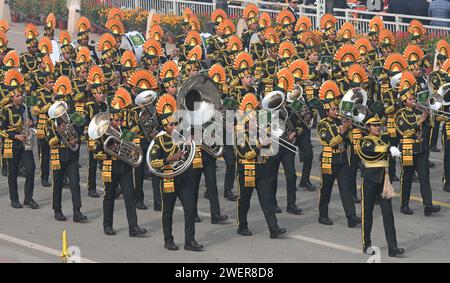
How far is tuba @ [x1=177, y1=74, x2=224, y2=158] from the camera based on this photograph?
2253 cm

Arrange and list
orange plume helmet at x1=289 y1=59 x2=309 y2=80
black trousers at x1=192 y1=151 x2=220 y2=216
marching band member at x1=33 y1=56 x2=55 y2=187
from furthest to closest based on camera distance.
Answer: orange plume helmet at x1=289 y1=59 x2=309 y2=80
marching band member at x1=33 y1=56 x2=55 y2=187
black trousers at x1=192 y1=151 x2=220 y2=216

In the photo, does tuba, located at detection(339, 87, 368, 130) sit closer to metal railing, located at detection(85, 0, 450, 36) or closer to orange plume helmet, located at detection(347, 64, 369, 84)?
orange plume helmet, located at detection(347, 64, 369, 84)

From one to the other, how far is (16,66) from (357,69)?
601 cm

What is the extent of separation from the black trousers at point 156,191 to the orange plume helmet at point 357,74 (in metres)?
3.74

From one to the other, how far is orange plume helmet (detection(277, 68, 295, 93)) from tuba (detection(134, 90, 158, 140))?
201 cm

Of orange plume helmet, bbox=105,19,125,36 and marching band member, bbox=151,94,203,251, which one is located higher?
orange plume helmet, bbox=105,19,125,36

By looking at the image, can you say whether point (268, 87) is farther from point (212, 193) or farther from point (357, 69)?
point (212, 193)

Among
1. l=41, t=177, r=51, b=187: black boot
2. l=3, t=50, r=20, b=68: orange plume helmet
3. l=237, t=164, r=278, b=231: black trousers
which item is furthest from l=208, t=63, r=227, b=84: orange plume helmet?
l=3, t=50, r=20, b=68: orange plume helmet

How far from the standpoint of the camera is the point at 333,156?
2309 centimetres

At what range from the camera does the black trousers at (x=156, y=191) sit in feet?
78.8

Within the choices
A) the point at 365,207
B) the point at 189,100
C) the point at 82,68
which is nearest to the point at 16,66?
the point at 82,68

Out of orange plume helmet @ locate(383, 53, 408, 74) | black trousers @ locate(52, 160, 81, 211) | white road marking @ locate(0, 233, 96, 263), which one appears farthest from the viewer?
orange plume helmet @ locate(383, 53, 408, 74)

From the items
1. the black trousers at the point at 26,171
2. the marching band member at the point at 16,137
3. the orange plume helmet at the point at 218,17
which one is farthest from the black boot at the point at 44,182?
the orange plume helmet at the point at 218,17
